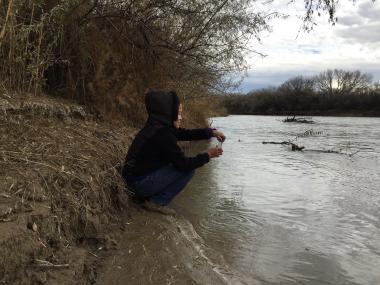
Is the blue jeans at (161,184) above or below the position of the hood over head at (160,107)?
below

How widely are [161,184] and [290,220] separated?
2.08 meters

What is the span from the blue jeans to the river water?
23.3 inches

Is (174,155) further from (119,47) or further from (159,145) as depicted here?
(119,47)

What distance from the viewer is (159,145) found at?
570cm

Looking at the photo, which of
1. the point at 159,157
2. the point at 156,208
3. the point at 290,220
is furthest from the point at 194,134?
the point at 290,220

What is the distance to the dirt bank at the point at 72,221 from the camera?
3.53 meters

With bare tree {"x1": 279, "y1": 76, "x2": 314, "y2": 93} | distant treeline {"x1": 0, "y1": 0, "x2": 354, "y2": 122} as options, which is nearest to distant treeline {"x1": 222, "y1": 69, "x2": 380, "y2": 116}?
bare tree {"x1": 279, "y1": 76, "x2": 314, "y2": 93}

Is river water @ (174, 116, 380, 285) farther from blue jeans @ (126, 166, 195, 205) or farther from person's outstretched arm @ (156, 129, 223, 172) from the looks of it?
person's outstretched arm @ (156, 129, 223, 172)

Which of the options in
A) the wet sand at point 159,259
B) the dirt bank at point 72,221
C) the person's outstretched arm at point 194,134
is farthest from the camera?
the person's outstretched arm at point 194,134

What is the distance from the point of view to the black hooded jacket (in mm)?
5684

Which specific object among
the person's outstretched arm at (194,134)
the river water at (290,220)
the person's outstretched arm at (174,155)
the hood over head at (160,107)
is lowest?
the river water at (290,220)

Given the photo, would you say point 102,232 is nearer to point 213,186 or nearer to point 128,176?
point 128,176

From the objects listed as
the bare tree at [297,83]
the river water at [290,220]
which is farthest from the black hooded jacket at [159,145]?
the bare tree at [297,83]

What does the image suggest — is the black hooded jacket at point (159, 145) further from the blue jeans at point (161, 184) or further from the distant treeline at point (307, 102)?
the distant treeline at point (307, 102)
